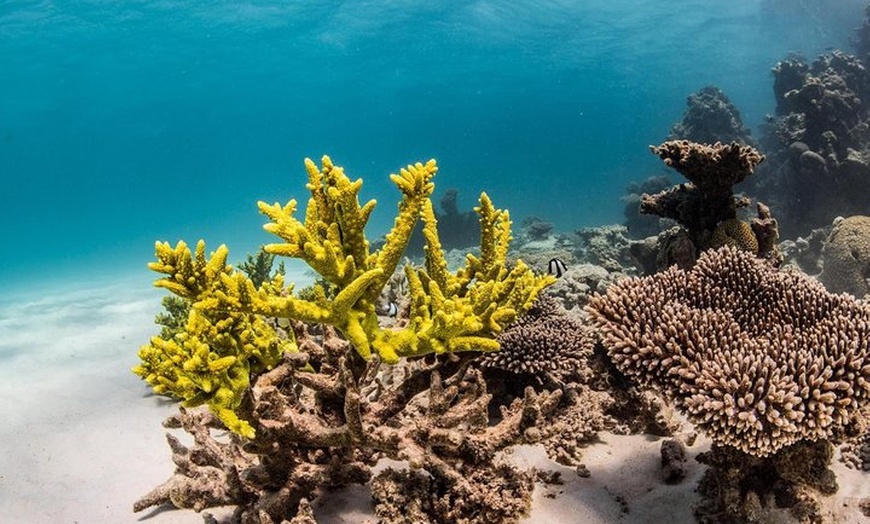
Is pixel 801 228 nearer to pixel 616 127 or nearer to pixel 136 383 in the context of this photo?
pixel 136 383

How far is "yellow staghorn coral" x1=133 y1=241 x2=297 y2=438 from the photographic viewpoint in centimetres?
245

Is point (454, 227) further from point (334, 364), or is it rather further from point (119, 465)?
point (334, 364)

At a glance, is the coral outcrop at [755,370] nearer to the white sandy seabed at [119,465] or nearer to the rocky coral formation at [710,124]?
the white sandy seabed at [119,465]

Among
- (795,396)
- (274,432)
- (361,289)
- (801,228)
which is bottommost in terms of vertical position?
(801,228)

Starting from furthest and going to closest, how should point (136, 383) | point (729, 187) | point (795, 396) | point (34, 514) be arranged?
point (136, 383)
point (729, 187)
point (34, 514)
point (795, 396)

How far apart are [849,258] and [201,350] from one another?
37.3ft

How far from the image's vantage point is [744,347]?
328 centimetres

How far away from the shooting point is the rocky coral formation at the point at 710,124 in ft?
80.5

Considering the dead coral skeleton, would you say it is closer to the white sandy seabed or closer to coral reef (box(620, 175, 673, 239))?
the white sandy seabed

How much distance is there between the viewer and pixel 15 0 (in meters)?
40.3

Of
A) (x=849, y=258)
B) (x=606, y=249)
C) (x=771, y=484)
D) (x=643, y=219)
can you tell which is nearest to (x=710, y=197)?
(x=771, y=484)

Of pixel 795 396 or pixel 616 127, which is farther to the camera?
pixel 616 127

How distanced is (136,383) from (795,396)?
803cm

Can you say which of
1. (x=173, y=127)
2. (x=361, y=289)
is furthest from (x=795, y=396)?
(x=173, y=127)
